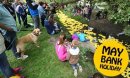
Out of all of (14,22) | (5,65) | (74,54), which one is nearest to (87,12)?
(74,54)

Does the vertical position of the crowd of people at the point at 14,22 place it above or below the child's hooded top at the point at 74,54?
above

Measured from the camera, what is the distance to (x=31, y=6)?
33.1 feet

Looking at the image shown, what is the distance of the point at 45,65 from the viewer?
815 centimetres

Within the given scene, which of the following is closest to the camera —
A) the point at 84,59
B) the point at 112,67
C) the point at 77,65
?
the point at 112,67

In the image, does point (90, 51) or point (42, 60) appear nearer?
point (42, 60)

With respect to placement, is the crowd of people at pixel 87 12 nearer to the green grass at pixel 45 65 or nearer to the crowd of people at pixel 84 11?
the crowd of people at pixel 84 11

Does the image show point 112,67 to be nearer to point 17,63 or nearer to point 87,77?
point 87,77

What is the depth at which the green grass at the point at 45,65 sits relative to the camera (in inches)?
302

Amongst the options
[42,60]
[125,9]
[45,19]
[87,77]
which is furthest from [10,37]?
[125,9]

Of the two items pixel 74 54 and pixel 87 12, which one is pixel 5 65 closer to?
pixel 74 54

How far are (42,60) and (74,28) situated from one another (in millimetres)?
4148

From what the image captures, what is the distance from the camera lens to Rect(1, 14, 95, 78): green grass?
7.66 meters

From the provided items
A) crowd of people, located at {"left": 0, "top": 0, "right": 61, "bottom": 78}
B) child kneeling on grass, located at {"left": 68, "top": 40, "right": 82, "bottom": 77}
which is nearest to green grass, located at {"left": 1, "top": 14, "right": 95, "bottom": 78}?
child kneeling on grass, located at {"left": 68, "top": 40, "right": 82, "bottom": 77}

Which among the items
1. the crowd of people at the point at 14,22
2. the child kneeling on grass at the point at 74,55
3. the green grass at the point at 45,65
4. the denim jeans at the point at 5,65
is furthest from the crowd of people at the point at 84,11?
the denim jeans at the point at 5,65
